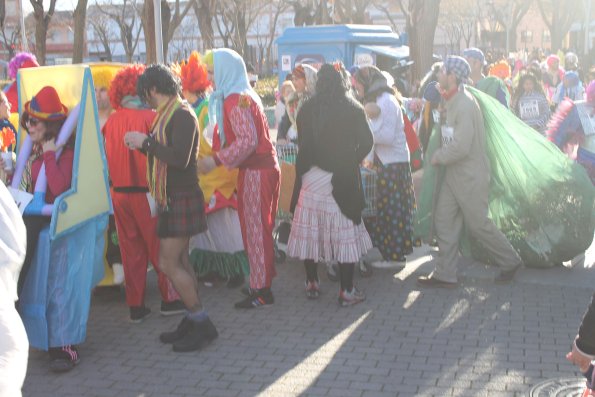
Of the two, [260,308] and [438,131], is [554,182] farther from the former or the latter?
[260,308]

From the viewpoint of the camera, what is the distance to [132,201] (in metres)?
5.89

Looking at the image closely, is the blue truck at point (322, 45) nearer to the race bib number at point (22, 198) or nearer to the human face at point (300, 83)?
the human face at point (300, 83)

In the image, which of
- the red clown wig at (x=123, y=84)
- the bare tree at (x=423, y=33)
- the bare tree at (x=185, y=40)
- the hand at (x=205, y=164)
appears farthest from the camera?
the bare tree at (x=185, y=40)

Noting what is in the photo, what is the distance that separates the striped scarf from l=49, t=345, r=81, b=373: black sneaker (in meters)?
1.03

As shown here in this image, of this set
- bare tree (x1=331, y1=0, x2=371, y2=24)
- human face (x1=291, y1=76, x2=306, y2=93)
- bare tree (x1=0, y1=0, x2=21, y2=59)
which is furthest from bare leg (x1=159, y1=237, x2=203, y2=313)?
bare tree (x1=331, y1=0, x2=371, y2=24)

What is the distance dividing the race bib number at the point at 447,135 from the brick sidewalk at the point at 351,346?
114 cm

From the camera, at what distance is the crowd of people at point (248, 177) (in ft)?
17.6

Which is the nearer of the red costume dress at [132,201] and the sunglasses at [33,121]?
the sunglasses at [33,121]

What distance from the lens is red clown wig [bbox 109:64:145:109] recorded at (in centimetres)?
574

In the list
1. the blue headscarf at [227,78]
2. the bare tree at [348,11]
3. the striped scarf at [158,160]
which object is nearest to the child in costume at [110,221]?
the blue headscarf at [227,78]

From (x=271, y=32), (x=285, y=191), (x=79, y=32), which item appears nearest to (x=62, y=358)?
→ (x=285, y=191)

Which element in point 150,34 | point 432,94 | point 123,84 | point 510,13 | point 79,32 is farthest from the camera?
point 510,13

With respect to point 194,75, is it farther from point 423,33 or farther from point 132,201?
point 423,33

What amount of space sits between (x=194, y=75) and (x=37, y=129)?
65.3 inches
